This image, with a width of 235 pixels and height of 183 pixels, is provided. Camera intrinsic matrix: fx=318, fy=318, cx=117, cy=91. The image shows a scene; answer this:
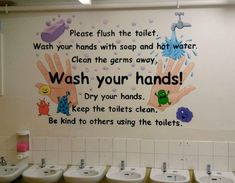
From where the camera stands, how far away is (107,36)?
4152mm

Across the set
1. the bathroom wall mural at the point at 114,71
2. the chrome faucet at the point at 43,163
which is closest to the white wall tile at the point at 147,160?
the bathroom wall mural at the point at 114,71

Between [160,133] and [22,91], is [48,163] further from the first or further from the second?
[160,133]

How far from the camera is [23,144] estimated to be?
4.22 meters

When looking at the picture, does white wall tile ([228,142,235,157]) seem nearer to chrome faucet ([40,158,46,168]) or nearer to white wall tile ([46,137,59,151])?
white wall tile ([46,137,59,151])

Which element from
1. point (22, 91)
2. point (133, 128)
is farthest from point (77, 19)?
point (133, 128)

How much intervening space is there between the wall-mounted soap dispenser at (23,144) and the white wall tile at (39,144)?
0.08m

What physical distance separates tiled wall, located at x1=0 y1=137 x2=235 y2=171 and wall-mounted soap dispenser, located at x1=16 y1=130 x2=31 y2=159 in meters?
0.08

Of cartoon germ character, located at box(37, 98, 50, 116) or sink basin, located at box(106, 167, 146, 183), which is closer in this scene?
sink basin, located at box(106, 167, 146, 183)

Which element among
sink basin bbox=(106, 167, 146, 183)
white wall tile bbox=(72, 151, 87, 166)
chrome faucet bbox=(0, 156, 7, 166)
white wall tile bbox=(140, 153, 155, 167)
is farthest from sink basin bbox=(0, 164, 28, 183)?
white wall tile bbox=(140, 153, 155, 167)

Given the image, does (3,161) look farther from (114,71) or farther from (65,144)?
(114,71)

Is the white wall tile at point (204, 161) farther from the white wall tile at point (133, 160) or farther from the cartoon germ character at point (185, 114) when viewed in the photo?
the white wall tile at point (133, 160)

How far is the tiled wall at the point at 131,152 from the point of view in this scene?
3996 millimetres

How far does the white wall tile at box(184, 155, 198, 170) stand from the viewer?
4.03m

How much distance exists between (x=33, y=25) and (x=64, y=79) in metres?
0.84
